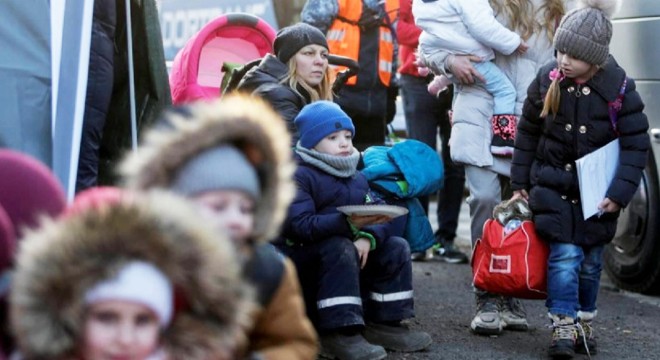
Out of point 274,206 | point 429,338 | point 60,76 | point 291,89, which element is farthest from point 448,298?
point 274,206

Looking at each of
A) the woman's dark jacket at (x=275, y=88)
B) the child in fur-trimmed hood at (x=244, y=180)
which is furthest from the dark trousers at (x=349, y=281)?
the child in fur-trimmed hood at (x=244, y=180)

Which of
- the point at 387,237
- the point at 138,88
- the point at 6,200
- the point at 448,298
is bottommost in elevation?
the point at 448,298

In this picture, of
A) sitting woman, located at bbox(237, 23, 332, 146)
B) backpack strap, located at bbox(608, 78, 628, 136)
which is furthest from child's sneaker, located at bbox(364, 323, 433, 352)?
backpack strap, located at bbox(608, 78, 628, 136)

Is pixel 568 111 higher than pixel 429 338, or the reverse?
pixel 568 111

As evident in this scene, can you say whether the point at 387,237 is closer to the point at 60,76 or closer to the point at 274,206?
the point at 60,76

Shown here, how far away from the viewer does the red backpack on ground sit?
6195 millimetres

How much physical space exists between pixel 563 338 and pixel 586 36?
1.32 m

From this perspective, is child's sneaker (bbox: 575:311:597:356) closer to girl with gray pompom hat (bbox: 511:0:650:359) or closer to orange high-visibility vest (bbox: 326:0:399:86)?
girl with gray pompom hat (bbox: 511:0:650:359)

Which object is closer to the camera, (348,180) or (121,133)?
(348,180)

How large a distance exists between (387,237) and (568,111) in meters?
0.99

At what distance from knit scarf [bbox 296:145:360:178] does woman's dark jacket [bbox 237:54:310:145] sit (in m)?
0.30

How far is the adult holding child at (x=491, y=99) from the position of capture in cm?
675

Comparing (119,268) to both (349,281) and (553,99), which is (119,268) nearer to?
(349,281)

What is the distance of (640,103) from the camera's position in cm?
606
